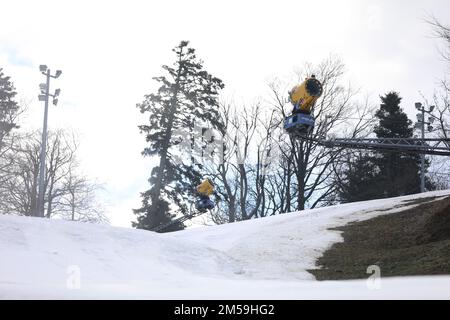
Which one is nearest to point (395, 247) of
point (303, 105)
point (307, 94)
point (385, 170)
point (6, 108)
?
point (303, 105)

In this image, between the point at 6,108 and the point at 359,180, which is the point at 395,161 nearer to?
the point at 359,180

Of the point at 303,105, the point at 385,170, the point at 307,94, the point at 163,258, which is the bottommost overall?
the point at 163,258

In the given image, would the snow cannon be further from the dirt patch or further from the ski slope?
the dirt patch

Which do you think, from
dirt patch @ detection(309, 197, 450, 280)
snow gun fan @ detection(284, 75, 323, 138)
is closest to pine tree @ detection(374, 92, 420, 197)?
dirt patch @ detection(309, 197, 450, 280)

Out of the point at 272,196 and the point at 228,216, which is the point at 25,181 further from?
the point at 272,196

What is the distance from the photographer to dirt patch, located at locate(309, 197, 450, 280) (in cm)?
952

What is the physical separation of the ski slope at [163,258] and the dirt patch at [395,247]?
2.22 ft

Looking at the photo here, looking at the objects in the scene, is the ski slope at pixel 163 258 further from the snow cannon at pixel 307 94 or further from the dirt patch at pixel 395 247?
the snow cannon at pixel 307 94

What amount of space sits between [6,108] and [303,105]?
112 ft

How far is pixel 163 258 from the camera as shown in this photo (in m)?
11.5
